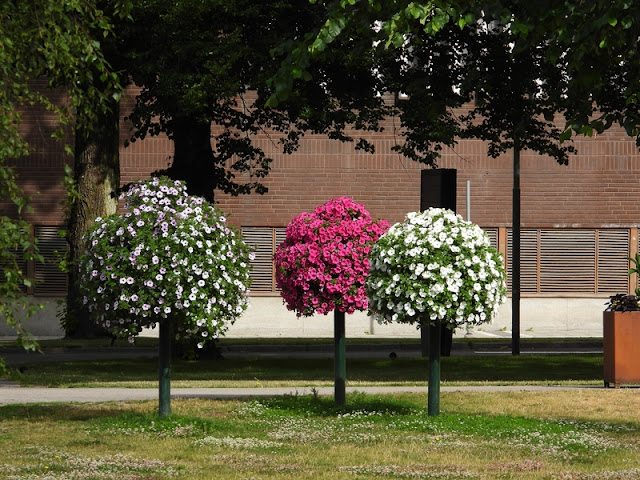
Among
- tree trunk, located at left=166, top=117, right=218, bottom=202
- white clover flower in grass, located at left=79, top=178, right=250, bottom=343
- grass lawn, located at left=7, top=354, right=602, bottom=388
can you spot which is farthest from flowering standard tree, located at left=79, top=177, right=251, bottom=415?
tree trunk, located at left=166, top=117, right=218, bottom=202

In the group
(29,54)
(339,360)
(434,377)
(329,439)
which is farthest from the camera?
(339,360)

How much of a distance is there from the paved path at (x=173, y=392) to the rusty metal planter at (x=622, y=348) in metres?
0.46

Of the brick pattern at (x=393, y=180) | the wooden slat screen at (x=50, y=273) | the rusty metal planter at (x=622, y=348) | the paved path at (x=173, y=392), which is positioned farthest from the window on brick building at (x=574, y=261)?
the paved path at (x=173, y=392)

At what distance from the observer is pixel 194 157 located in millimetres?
23328

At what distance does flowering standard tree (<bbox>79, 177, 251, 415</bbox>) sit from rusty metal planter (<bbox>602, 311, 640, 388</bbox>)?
20.9 ft

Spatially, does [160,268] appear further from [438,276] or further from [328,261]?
[438,276]

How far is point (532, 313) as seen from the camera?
35656 millimetres

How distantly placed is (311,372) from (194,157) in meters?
4.69

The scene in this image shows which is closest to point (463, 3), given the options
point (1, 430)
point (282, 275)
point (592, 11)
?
point (592, 11)

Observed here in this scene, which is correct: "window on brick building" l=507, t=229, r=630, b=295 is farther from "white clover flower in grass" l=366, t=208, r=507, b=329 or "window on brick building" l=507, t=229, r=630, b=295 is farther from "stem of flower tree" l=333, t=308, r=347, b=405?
"white clover flower in grass" l=366, t=208, r=507, b=329

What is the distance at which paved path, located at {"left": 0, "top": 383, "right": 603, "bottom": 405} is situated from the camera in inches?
610

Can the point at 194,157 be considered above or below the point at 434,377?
above

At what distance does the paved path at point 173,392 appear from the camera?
610 inches

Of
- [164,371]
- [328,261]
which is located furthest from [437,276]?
[164,371]
